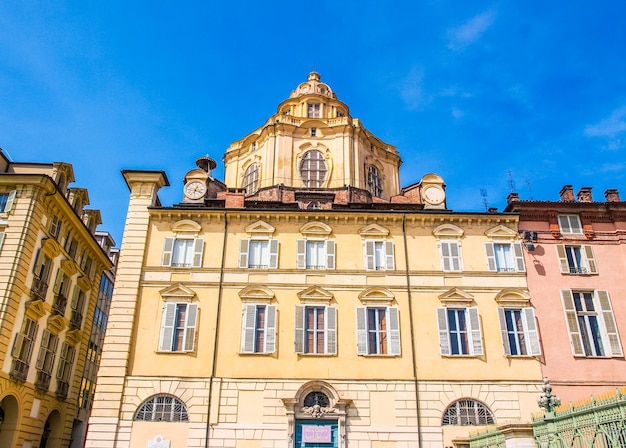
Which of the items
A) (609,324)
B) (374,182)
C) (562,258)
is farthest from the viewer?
(374,182)

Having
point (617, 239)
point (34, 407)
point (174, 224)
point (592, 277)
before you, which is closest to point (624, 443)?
point (592, 277)

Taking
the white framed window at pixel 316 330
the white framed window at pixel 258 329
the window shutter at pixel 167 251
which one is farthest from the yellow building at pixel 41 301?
the white framed window at pixel 316 330

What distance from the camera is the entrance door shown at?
23.4 metres

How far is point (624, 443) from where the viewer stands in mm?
11180

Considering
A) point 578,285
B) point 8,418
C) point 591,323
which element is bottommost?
point 8,418

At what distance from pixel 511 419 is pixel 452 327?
4.73m

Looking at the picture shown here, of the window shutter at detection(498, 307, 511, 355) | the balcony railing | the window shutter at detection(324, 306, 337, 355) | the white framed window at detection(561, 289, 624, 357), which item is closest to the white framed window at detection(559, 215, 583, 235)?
the white framed window at detection(561, 289, 624, 357)

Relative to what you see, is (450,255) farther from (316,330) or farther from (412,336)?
(316,330)

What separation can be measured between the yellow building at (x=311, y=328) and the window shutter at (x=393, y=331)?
75 mm

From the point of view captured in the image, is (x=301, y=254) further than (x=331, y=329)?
Yes

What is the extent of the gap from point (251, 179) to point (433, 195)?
1775cm

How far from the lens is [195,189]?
30484 mm

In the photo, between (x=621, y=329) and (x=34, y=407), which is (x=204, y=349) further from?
(x=621, y=329)

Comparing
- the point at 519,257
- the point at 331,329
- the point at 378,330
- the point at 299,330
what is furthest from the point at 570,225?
the point at 299,330
